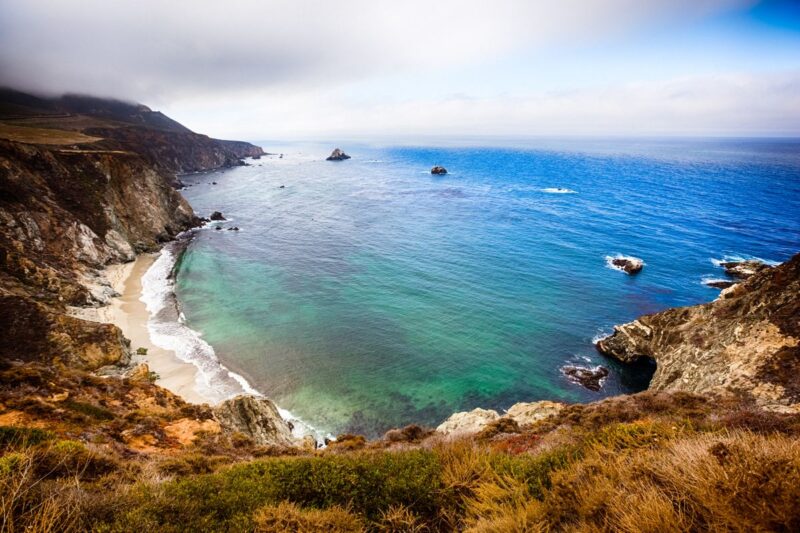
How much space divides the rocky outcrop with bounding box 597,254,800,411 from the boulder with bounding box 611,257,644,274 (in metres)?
20.8

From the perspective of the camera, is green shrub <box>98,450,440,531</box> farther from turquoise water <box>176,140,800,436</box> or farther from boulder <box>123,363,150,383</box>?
boulder <box>123,363,150,383</box>

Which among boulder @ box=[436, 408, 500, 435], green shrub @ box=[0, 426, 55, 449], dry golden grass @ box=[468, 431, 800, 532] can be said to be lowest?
boulder @ box=[436, 408, 500, 435]

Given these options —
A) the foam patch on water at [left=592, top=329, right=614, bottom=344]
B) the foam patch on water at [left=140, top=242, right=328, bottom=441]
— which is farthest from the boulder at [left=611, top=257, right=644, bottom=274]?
the foam patch on water at [left=140, top=242, right=328, bottom=441]

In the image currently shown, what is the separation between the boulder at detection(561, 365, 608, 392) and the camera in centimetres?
2698

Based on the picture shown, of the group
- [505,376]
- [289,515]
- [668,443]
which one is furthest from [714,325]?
[289,515]

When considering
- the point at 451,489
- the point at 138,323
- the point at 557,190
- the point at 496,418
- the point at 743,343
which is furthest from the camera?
the point at 557,190

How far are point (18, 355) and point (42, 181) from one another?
36218 millimetres

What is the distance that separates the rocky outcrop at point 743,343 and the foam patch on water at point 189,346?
76.8 feet

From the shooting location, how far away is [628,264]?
150 feet

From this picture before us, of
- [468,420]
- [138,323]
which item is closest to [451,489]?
[468,420]

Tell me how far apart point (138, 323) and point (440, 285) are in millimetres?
31778

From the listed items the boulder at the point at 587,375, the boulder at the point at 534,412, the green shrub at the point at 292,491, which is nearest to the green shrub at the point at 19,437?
the green shrub at the point at 292,491

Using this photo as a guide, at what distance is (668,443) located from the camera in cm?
775

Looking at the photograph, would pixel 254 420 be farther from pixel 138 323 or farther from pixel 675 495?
pixel 138 323
